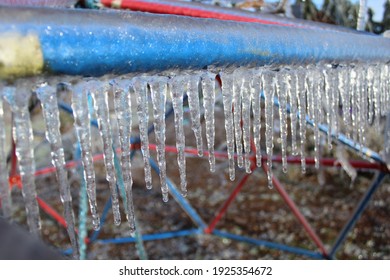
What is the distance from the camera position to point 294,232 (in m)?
3.22

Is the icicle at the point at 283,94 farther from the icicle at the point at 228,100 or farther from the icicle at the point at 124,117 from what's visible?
the icicle at the point at 124,117

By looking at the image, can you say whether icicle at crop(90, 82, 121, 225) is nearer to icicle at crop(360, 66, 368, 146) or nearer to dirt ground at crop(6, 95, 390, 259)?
icicle at crop(360, 66, 368, 146)

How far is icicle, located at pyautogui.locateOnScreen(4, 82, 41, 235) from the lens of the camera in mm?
421

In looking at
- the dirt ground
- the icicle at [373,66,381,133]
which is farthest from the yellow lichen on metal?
the dirt ground

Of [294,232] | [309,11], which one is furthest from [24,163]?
[294,232]

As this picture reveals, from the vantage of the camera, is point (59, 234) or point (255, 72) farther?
point (59, 234)

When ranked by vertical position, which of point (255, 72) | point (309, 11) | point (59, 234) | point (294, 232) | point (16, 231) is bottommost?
point (59, 234)

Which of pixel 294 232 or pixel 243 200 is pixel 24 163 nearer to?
pixel 294 232

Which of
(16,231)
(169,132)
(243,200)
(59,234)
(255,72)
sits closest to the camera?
(16,231)

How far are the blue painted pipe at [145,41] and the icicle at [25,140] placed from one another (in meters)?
0.04

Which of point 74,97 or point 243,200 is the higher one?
point 74,97

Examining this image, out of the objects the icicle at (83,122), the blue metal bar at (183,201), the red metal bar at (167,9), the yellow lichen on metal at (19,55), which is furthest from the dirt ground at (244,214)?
the yellow lichen on metal at (19,55)

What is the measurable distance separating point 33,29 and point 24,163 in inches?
6.1

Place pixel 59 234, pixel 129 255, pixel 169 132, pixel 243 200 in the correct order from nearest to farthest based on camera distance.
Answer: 1. pixel 129 255
2. pixel 59 234
3. pixel 243 200
4. pixel 169 132
